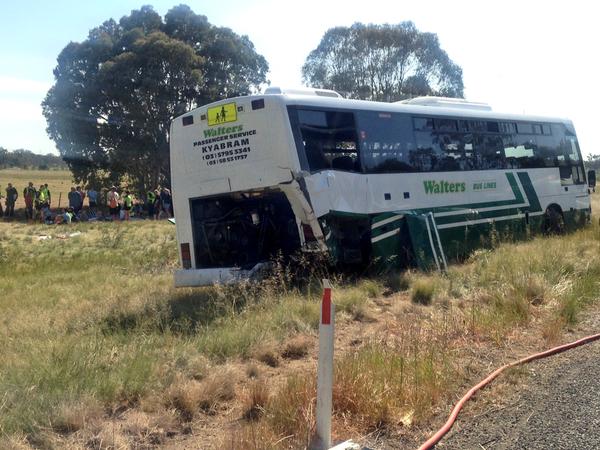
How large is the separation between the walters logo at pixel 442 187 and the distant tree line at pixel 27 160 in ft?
279

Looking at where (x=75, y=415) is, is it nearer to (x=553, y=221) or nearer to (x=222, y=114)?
(x=222, y=114)

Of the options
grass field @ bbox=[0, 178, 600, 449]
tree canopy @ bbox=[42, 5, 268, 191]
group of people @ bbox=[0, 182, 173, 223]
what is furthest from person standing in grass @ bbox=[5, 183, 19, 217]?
grass field @ bbox=[0, 178, 600, 449]

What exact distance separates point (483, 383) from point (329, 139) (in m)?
6.01

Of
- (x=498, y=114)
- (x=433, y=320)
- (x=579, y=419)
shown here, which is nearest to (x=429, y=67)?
(x=498, y=114)

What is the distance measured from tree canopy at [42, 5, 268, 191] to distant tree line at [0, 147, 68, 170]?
57.0 metres

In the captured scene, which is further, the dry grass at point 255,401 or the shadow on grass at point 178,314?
the shadow on grass at point 178,314

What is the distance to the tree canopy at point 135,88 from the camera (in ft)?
115

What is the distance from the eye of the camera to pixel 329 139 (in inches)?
424

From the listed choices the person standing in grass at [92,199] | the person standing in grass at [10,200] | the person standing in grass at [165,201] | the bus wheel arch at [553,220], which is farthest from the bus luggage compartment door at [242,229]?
the person standing in grass at [92,199]

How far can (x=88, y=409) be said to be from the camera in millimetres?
4953

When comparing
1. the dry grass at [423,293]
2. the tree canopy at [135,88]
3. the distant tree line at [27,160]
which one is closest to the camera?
the dry grass at [423,293]

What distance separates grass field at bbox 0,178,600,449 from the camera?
4.84 m

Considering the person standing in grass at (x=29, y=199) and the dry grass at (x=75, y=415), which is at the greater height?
the person standing in grass at (x=29, y=199)

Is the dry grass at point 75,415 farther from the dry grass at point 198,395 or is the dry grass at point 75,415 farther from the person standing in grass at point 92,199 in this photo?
the person standing in grass at point 92,199
